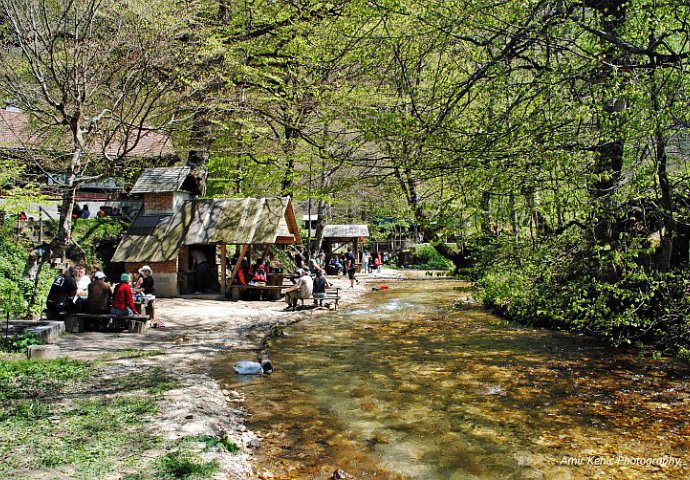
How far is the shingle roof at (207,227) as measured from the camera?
18531mm

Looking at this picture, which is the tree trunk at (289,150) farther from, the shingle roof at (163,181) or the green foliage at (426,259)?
the green foliage at (426,259)

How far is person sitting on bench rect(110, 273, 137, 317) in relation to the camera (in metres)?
11.6

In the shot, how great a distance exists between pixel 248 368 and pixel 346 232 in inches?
1076

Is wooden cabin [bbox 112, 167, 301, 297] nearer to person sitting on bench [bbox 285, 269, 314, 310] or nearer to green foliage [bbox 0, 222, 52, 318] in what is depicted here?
person sitting on bench [bbox 285, 269, 314, 310]

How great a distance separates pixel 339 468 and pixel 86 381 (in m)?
4.00

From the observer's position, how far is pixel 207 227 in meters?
19.1

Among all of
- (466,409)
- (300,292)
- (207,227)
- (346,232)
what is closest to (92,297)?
(300,292)

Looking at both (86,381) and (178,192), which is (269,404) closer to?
Result: (86,381)

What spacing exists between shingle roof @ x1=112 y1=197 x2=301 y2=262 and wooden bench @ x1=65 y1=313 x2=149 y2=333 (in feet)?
21.9

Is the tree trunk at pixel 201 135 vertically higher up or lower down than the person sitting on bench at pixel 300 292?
higher up

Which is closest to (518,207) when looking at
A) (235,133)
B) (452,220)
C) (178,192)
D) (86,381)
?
(452,220)

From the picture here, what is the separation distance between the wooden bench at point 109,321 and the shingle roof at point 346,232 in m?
24.3

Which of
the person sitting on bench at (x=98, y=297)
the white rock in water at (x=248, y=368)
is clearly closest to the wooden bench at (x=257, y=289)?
the person sitting on bench at (x=98, y=297)

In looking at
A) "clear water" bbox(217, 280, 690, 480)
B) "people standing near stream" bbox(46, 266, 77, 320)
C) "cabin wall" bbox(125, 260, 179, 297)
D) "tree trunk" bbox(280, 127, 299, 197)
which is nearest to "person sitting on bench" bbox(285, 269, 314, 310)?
"tree trunk" bbox(280, 127, 299, 197)
